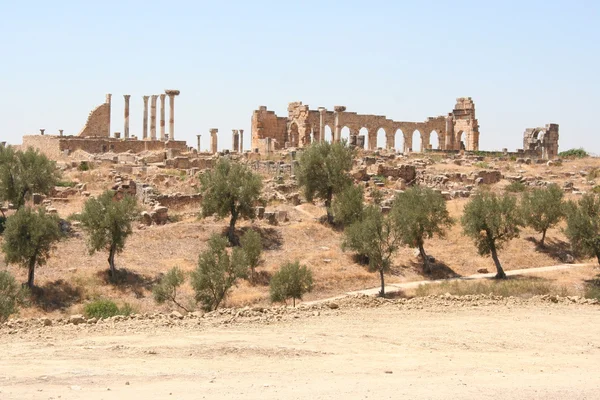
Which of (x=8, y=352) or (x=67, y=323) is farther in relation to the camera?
(x=67, y=323)

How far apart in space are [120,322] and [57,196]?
85.4ft

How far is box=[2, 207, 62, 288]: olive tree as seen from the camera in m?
30.8

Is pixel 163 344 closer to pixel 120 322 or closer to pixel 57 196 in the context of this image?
pixel 120 322

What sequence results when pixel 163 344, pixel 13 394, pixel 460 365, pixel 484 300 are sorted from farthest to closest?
1. pixel 484 300
2. pixel 163 344
3. pixel 460 365
4. pixel 13 394

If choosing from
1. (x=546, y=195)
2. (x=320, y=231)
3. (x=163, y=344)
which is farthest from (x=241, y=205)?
(x=163, y=344)

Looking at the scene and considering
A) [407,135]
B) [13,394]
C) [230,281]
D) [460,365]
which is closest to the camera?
[13,394]

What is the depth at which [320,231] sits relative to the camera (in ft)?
128

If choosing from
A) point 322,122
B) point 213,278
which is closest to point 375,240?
point 213,278

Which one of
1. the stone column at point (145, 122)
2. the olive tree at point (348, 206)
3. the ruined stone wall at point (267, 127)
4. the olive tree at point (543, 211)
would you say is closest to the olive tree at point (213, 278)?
the olive tree at point (348, 206)

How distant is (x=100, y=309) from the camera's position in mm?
27297

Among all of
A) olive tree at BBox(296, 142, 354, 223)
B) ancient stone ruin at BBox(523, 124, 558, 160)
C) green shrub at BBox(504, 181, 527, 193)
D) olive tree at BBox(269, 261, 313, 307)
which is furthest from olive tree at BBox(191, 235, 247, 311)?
ancient stone ruin at BBox(523, 124, 558, 160)

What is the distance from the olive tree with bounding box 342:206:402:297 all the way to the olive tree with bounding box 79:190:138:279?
836 centimetres

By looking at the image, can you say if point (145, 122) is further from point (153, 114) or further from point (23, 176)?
point (23, 176)

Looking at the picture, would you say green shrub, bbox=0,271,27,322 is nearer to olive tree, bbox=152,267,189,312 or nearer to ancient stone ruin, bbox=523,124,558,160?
olive tree, bbox=152,267,189,312
